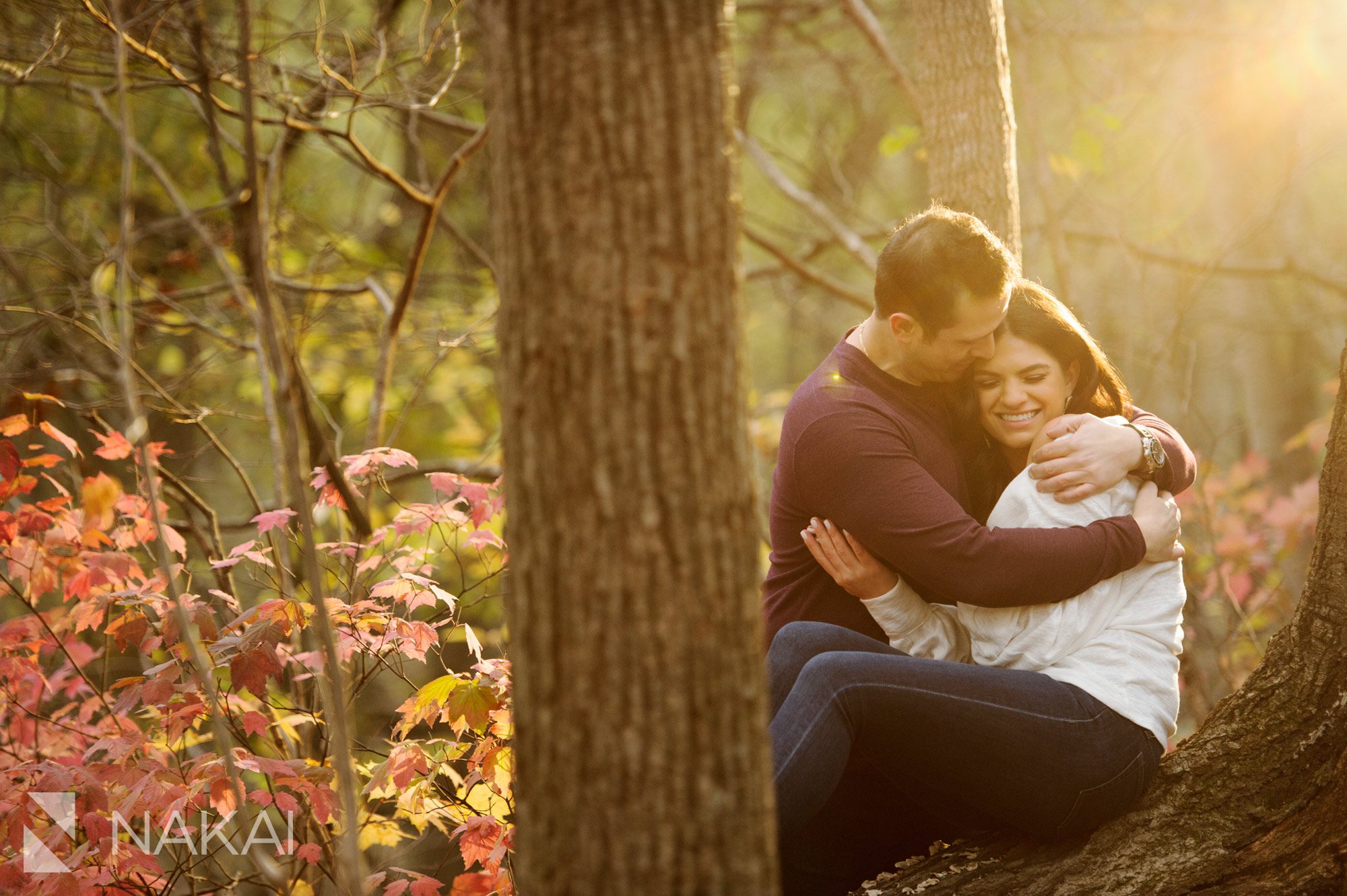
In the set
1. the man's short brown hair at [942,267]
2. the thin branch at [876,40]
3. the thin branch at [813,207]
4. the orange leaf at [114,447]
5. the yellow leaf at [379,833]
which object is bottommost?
the yellow leaf at [379,833]

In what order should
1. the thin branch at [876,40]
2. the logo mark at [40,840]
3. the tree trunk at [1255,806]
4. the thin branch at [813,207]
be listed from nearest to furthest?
the tree trunk at [1255,806]
the logo mark at [40,840]
the thin branch at [876,40]
the thin branch at [813,207]

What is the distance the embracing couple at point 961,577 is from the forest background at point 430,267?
0.79 m

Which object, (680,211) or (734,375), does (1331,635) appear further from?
(680,211)

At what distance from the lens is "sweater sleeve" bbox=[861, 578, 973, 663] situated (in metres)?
2.41

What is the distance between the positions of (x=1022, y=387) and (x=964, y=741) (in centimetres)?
97

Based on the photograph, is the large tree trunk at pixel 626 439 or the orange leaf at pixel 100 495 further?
the orange leaf at pixel 100 495

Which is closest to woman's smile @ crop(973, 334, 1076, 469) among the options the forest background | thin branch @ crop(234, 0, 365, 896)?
the forest background

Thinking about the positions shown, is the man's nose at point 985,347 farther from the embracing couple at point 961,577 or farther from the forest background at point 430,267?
the forest background at point 430,267

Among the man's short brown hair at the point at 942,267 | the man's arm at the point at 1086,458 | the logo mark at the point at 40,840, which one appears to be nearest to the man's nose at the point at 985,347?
the man's short brown hair at the point at 942,267

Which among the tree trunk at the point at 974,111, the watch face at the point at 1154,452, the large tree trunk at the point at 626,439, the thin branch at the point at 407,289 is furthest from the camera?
the thin branch at the point at 407,289

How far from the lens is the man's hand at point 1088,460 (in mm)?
2307

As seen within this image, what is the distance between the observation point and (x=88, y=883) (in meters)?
Result: 2.27

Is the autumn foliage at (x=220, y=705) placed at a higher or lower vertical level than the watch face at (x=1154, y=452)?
lower

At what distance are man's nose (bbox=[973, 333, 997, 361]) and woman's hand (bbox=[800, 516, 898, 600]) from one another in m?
0.62
